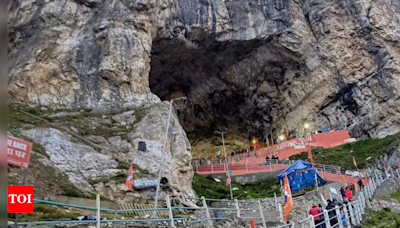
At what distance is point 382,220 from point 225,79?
29229mm

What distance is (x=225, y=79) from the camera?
4112 cm

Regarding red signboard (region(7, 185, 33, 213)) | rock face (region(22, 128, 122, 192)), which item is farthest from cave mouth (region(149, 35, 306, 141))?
red signboard (region(7, 185, 33, 213))

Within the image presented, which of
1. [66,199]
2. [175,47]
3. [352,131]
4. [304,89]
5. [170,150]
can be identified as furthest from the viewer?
[304,89]

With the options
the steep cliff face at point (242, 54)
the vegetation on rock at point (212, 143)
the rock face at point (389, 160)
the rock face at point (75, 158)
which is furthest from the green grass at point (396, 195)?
the vegetation on rock at point (212, 143)

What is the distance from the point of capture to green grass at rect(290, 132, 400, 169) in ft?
101

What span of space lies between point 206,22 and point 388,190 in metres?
23.3

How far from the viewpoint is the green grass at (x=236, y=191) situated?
76.6ft

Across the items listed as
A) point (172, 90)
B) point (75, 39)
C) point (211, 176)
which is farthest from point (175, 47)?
point (211, 176)

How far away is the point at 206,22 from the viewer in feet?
114

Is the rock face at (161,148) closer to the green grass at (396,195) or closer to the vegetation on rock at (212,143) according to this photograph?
the green grass at (396,195)

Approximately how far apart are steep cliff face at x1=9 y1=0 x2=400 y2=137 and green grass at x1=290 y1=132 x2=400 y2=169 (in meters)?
2.52

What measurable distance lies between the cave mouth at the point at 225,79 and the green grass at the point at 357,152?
9.82 m

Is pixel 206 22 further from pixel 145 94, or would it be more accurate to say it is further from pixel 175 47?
pixel 145 94

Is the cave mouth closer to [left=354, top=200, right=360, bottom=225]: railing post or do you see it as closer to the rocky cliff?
the rocky cliff
